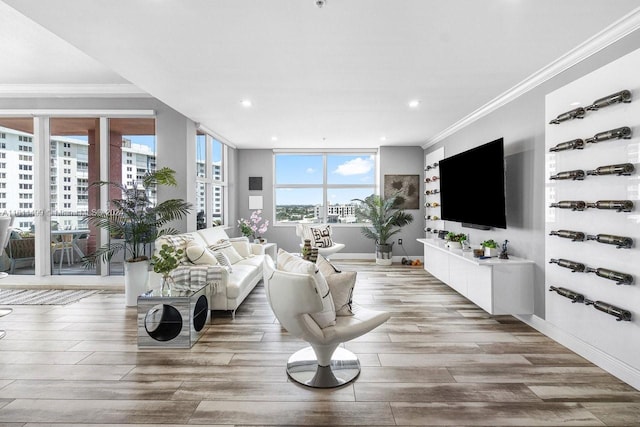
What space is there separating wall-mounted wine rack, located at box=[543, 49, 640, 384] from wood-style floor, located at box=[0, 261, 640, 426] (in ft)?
1.02

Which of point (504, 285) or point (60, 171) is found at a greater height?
point (60, 171)

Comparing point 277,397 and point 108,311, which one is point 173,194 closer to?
point 108,311

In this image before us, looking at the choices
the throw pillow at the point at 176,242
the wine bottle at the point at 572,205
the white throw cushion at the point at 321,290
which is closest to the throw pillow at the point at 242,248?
the throw pillow at the point at 176,242

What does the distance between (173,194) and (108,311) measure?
1.72m

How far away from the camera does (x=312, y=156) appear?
738 cm

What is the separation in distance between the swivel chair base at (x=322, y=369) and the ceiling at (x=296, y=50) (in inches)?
96.5

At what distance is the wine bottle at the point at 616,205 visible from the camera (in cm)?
213

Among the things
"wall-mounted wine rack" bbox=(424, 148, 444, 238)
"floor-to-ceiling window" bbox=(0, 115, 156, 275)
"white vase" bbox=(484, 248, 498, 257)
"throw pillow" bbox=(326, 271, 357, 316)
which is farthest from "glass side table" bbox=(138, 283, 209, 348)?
"wall-mounted wine rack" bbox=(424, 148, 444, 238)

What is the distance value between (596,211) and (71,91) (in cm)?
629

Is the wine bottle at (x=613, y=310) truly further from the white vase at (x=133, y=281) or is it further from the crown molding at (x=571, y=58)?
the white vase at (x=133, y=281)

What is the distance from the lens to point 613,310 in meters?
2.23

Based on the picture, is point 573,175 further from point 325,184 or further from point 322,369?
point 325,184

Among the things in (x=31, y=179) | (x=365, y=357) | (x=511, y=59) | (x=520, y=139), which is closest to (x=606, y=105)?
(x=511, y=59)

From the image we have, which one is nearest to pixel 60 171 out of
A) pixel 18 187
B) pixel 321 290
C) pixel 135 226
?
pixel 18 187
